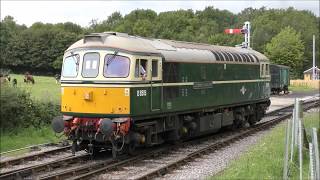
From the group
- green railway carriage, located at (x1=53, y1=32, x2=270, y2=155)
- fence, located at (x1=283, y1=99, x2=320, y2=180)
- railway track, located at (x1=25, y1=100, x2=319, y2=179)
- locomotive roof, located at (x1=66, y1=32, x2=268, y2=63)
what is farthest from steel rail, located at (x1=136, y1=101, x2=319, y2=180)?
fence, located at (x1=283, y1=99, x2=320, y2=180)

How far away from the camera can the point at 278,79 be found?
55375 mm

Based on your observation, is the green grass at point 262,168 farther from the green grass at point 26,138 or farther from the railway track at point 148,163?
the green grass at point 26,138

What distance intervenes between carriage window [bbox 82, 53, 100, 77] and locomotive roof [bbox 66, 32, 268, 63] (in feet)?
0.90

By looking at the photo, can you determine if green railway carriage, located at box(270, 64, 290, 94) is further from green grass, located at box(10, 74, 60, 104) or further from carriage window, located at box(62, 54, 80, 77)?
carriage window, located at box(62, 54, 80, 77)

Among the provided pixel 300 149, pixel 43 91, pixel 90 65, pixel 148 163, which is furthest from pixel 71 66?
pixel 43 91

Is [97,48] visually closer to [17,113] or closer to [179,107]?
[179,107]

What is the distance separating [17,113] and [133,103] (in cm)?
692

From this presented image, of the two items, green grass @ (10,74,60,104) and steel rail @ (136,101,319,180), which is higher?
green grass @ (10,74,60,104)

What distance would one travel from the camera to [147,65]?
1498 cm

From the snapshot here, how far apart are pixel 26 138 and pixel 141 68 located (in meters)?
6.24

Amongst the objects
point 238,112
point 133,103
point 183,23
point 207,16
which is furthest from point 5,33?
point 133,103

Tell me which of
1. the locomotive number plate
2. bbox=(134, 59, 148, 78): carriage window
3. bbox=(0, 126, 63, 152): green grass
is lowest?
bbox=(0, 126, 63, 152): green grass

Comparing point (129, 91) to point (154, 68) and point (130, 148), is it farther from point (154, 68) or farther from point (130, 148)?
point (130, 148)

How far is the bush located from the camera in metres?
18.9
